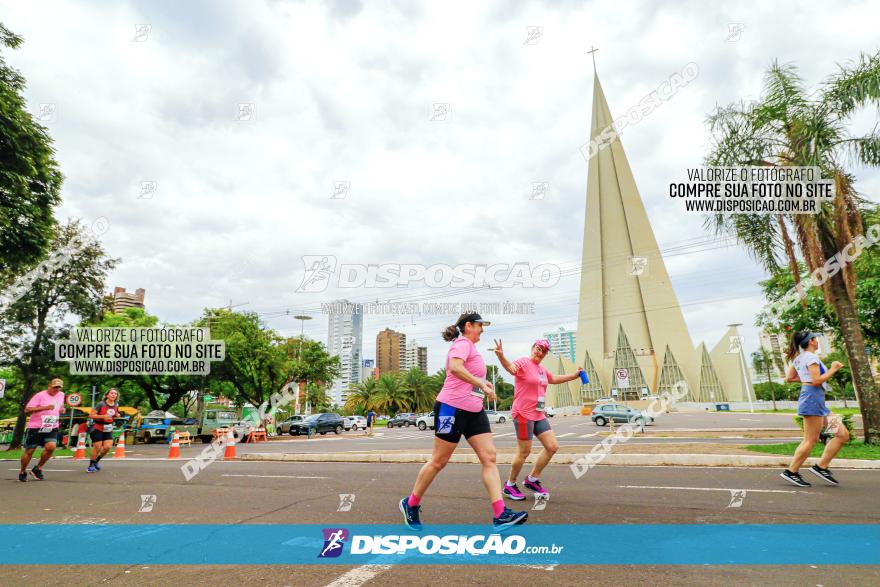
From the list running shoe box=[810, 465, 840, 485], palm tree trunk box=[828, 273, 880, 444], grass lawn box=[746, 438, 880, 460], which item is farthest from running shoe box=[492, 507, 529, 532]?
palm tree trunk box=[828, 273, 880, 444]

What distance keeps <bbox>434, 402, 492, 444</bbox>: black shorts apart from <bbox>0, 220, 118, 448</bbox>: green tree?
2476 cm

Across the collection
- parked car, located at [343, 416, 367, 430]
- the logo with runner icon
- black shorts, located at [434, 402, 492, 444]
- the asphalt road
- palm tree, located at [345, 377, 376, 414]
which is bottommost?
parked car, located at [343, 416, 367, 430]

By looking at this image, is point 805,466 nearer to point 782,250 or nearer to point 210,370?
point 782,250

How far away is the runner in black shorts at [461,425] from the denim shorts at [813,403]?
449cm

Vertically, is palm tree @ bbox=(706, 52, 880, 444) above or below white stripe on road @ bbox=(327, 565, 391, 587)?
above

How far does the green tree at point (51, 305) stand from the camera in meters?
21.7

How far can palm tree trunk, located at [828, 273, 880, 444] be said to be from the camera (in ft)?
33.0

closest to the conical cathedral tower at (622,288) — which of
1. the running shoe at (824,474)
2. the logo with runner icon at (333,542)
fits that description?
the running shoe at (824,474)

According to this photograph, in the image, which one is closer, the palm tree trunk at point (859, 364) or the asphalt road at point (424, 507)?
the asphalt road at point (424, 507)

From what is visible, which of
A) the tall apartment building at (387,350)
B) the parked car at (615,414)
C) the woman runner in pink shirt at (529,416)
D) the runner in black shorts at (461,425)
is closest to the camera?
the runner in black shorts at (461,425)

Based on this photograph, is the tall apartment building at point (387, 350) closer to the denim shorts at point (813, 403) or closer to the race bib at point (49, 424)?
the race bib at point (49, 424)

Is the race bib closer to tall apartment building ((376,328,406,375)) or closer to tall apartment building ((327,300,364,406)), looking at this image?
tall apartment building ((376,328,406,375))

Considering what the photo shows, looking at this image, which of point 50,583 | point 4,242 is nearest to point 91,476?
point 4,242

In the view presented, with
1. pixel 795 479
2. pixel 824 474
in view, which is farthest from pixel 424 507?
pixel 824 474
